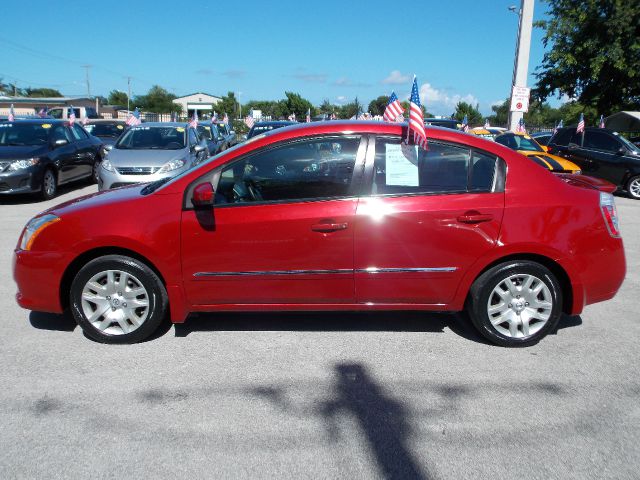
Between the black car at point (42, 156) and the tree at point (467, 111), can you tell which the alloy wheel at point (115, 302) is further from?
the tree at point (467, 111)

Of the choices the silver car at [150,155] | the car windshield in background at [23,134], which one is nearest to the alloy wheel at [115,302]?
the silver car at [150,155]

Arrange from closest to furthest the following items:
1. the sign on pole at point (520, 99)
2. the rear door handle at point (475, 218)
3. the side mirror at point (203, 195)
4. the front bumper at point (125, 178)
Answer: the side mirror at point (203, 195), the rear door handle at point (475, 218), the front bumper at point (125, 178), the sign on pole at point (520, 99)

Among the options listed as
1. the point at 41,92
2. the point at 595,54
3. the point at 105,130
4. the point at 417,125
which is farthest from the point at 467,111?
the point at 41,92

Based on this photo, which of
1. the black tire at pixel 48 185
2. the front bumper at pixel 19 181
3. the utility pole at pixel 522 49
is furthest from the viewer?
the utility pole at pixel 522 49

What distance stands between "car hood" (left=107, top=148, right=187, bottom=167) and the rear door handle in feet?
23.6

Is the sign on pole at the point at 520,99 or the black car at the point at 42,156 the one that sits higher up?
the sign on pole at the point at 520,99

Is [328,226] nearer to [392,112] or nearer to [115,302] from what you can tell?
[115,302]

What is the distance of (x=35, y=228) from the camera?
161 inches

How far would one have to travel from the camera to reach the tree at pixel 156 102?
77.0m

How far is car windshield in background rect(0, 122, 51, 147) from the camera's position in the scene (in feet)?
36.6

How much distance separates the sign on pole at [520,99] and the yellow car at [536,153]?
5.30m

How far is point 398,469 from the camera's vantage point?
2.70m

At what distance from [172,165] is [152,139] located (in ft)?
5.35

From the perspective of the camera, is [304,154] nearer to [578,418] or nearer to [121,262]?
[121,262]
